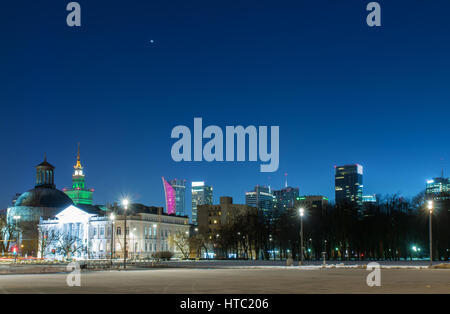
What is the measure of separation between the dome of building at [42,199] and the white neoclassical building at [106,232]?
10.2m

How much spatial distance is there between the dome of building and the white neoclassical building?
33.3 ft

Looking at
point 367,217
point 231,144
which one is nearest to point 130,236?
point 367,217

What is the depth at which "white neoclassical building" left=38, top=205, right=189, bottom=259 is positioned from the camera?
151375 millimetres

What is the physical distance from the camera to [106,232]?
156375 millimetres

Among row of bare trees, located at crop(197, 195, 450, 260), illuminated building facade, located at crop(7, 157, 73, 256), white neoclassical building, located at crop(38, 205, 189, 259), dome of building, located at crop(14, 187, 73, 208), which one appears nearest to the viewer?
row of bare trees, located at crop(197, 195, 450, 260)

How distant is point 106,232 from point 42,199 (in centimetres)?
4279

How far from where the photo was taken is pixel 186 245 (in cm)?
16088

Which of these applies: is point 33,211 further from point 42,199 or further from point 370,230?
point 370,230

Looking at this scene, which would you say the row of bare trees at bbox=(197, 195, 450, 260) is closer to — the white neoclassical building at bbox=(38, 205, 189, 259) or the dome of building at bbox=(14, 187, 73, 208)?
the white neoclassical building at bbox=(38, 205, 189, 259)

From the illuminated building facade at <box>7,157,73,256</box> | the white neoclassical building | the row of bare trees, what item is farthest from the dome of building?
the row of bare trees

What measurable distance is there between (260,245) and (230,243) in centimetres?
1167

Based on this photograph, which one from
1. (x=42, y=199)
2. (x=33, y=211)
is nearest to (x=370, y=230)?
(x=33, y=211)

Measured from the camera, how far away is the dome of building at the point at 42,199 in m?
184
